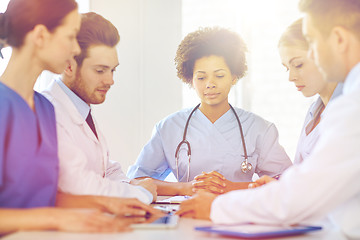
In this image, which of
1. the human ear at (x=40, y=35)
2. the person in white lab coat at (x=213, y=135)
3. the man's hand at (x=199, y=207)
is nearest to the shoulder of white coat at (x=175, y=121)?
the person in white lab coat at (x=213, y=135)

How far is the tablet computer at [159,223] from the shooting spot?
116cm

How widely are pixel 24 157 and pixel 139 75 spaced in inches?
82.2

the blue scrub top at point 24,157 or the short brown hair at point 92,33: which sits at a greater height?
the short brown hair at point 92,33

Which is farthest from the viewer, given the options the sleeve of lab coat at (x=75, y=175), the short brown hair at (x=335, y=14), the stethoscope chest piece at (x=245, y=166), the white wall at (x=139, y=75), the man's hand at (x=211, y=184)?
the white wall at (x=139, y=75)

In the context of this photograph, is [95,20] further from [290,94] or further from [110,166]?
[290,94]

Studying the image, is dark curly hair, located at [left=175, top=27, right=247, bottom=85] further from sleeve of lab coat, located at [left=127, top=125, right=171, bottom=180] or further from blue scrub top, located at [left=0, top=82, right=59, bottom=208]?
blue scrub top, located at [left=0, top=82, right=59, bottom=208]

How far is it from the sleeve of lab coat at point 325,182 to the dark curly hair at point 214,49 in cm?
141

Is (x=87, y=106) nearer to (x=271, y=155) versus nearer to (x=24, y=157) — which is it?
(x=24, y=157)

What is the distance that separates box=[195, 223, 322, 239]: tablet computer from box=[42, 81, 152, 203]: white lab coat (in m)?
0.53

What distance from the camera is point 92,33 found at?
1881mm

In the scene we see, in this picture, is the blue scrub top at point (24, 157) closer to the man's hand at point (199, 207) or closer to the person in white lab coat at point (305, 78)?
the man's hand at point (199, 207)

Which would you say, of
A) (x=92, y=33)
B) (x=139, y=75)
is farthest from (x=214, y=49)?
(x=139, y=75)

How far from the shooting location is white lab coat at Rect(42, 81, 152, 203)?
1.42 metres

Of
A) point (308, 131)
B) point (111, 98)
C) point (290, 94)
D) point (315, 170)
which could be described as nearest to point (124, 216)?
point (315, 170)
